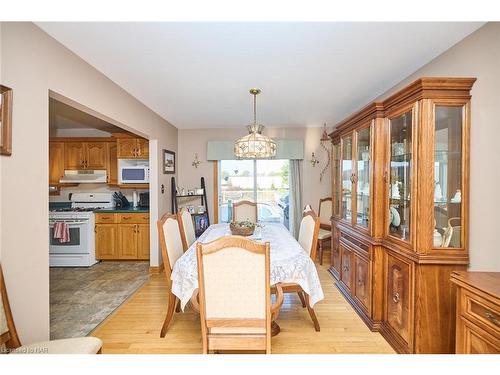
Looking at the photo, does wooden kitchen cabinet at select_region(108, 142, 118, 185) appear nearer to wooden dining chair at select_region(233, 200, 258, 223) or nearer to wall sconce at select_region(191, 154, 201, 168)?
wall sconce at select_region(191, 154, 201, 168)

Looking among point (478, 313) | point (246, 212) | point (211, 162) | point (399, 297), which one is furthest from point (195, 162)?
point (478, 313)

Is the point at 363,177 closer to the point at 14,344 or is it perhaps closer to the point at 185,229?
the point at 185,229

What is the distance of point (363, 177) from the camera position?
2.67 meters

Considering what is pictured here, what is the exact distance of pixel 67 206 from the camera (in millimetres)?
4750

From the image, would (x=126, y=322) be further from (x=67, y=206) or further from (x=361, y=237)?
(x=67, y=206)

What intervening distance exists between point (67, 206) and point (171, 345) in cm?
395

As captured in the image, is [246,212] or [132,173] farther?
[132,173]

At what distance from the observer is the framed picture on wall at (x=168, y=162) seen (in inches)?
164

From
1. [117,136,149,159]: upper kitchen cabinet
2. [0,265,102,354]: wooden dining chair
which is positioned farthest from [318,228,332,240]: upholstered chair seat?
[0,265,102,354]: wooden dining chair

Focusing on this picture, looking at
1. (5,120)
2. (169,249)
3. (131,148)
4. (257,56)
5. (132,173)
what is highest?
(257,56)

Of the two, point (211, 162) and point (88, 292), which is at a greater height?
point (211, 162)

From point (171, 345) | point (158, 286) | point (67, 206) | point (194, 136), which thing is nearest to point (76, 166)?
point (67, 206)

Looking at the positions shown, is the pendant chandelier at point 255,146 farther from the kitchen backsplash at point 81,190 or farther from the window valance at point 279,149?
the kitchen backsplash at point 81,190

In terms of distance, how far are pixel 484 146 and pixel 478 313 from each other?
106cm
